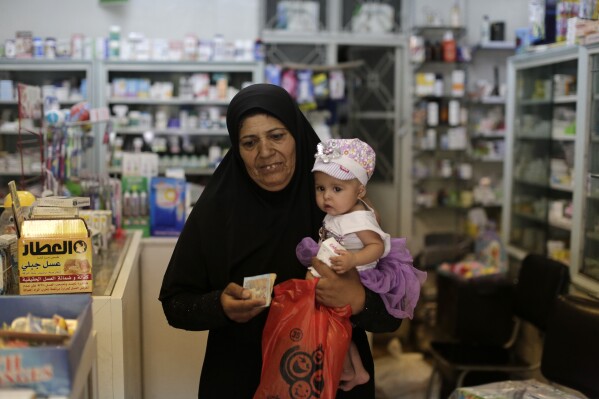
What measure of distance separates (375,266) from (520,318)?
2359 millimetres

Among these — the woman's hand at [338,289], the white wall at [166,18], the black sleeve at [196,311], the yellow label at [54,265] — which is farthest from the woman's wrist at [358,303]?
the white wall at [166,18]

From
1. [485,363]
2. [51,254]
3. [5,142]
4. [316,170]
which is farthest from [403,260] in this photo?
[5,142]

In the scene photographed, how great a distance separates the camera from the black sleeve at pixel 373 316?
1.89 m

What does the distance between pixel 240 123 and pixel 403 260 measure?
0.63m

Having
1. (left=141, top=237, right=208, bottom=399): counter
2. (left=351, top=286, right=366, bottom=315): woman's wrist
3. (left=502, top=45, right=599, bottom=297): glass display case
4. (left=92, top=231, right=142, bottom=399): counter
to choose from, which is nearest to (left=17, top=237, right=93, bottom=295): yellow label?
(left=92, top=231, right=142, bottom=399): counter

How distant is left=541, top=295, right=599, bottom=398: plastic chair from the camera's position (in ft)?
8.98

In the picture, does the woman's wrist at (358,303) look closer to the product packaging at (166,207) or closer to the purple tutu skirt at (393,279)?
the purple tutu skirt at (393,279)

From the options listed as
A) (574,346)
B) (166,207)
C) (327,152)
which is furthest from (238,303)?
(166,207)

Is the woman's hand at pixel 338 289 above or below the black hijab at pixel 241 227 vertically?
below

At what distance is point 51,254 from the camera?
1855 mm

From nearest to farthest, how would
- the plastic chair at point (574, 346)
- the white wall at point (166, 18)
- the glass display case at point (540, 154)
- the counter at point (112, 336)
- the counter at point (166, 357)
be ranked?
the counter at point (112, 336)
the plastic chair at point (574, 346)
the counter at point (166, 357)
the glass display case at point (540, 154)
the white wall at point (166, 18)

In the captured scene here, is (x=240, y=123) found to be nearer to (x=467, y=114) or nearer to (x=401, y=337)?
(x=401, y=337)

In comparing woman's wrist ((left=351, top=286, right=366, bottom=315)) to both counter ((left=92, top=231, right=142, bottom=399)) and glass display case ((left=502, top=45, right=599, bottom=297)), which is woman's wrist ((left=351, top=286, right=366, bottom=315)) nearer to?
counter ((left=92, top=231, right=142, bottom=399))

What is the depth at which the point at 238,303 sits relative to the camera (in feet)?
5.77
